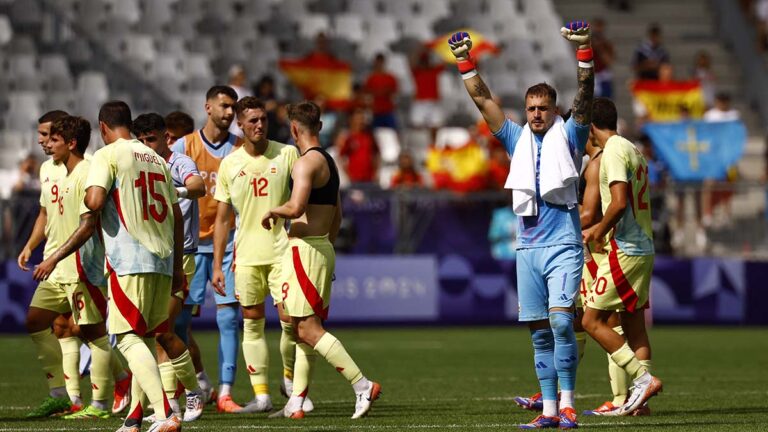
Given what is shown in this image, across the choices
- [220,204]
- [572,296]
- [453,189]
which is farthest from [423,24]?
[572,296]

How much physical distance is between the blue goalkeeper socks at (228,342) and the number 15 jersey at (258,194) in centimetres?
72

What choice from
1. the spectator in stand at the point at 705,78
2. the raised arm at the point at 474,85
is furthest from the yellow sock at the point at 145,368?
the spectator in stand at the point at 705,78

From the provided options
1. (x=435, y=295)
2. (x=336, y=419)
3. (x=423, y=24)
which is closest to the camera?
(x=336, y=419)

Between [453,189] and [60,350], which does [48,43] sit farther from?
[60,350]

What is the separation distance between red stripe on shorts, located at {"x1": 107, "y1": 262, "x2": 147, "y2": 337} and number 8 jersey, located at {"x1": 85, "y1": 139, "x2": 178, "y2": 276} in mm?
104

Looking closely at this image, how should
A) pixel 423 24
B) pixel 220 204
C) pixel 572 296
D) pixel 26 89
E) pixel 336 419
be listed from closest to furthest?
pixel 572 296 < pixel 336 419 < pixel 220 204 < pixel 26 89 < pixel 423 24

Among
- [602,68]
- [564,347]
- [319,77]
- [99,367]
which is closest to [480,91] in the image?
[564,347]

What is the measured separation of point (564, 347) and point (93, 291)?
373 centimetres

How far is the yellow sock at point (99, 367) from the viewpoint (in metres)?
11.5

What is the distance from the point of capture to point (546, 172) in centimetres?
1009

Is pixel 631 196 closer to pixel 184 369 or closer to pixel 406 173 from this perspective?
pixel 184 369

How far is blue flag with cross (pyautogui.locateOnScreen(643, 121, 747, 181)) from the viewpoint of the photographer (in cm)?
2489

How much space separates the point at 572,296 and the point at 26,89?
17.1m

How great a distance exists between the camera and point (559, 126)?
10.2 metres
